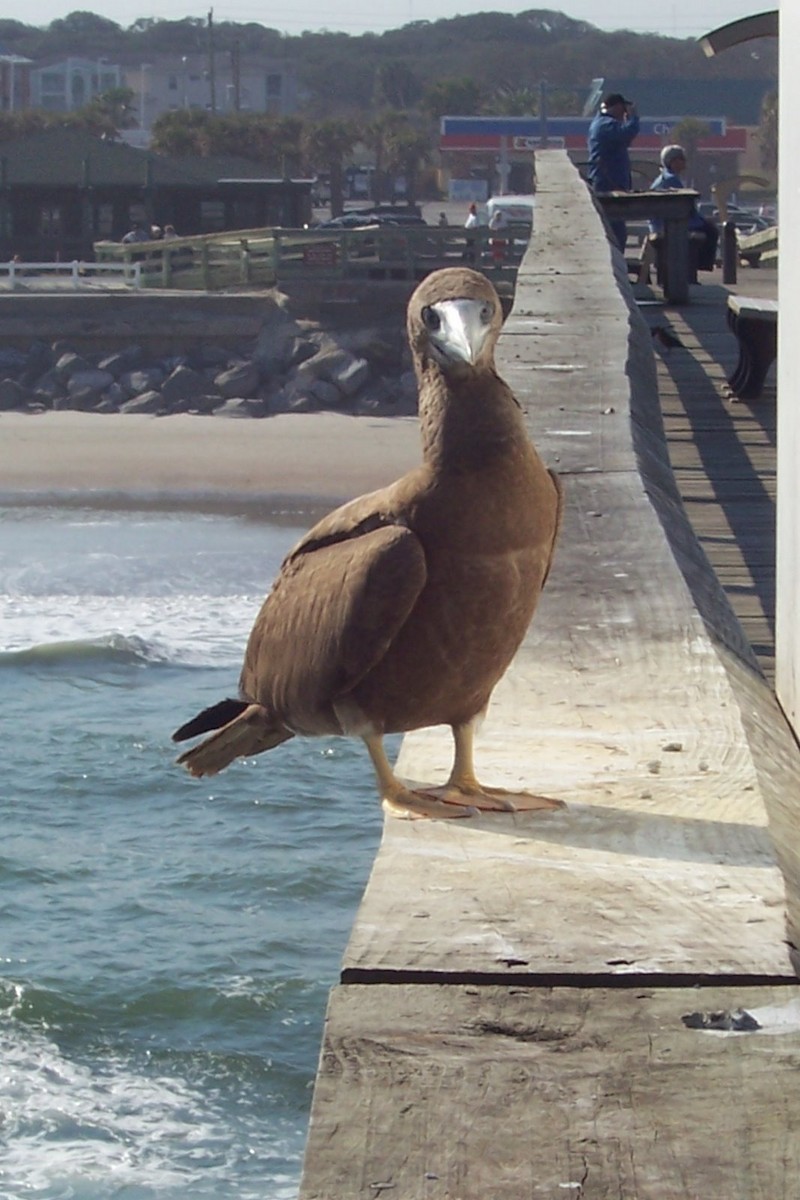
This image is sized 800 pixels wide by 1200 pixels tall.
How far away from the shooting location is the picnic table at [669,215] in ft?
39.0

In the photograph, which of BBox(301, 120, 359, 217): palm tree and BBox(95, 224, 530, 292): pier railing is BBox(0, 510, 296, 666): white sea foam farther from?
BBox(301, 120, 359, 217): palm tree

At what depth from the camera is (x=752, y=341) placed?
8.59 m

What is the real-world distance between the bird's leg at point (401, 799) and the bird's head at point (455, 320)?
595 millimetres

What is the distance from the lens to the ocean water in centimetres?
1025

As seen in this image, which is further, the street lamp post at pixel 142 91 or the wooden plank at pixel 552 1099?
the street lamp post at pixel 142 91

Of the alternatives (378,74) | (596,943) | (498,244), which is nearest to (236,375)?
(498,244)

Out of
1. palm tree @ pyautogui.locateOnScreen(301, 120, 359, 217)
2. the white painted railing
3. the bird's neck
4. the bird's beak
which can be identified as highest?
palm tree @ pyautogui.locateOnScreen(301, 120, 359, 217)

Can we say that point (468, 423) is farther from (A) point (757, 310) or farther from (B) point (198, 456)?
(B) point (198, 456)

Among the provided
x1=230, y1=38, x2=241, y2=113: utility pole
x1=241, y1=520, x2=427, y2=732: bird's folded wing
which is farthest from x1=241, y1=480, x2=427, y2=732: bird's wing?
x1=230, y1=38, x2=241, y2=113: utility pole

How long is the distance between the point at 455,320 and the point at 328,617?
1.86 feet

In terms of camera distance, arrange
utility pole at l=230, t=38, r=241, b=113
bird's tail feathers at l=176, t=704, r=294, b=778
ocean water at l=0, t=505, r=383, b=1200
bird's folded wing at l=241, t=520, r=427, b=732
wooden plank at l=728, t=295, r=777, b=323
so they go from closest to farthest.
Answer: bird's folded wing at l=241, t=520, r=427, b=732 → bird's tail feathers at l=176, t=704, r=294, b=778 → wooden plank at l=728, t=295, r=777, b=323 → ocean water at l=0, t=505, r=383, b=1200 → utility pole at l=230, t=38, r=241, b=113

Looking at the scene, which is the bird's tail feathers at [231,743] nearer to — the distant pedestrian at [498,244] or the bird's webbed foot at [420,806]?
the bird's webbed foot at [420,806]

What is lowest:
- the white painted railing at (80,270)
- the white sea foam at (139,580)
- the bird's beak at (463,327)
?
the white sea foam at (139,580)

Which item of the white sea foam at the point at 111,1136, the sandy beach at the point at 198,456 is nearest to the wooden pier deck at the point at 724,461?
the white sea foam at the point at 111,1136
